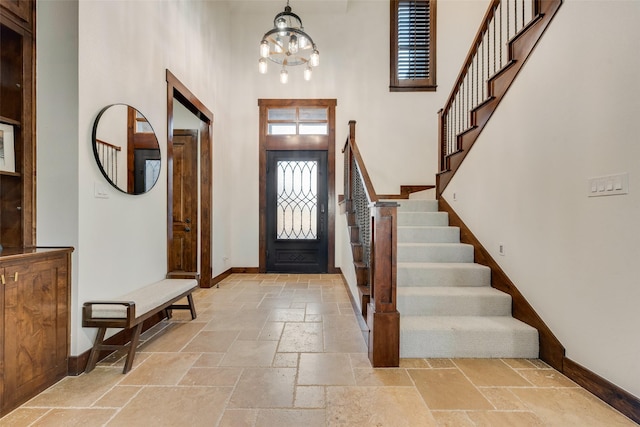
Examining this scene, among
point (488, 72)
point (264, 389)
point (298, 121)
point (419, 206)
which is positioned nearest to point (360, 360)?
point (264, 389)

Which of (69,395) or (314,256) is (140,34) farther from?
(314,256)

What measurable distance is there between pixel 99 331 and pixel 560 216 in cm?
339

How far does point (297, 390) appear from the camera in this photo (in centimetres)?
185

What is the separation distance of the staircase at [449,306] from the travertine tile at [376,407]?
1.67 feet

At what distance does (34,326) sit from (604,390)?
3397 mm

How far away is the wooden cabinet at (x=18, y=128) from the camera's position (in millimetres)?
1958

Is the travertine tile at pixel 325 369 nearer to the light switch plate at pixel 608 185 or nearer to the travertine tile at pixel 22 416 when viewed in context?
the travertine tile at pixel 22 416

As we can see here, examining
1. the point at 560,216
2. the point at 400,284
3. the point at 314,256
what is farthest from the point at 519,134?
the point at 314,256

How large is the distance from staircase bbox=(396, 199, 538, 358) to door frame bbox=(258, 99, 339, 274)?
203 centimetres

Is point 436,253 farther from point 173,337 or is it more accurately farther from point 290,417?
point 173,337

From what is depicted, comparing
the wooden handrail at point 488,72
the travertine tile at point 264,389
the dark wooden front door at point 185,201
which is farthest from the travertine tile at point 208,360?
the wooden handrail at point 488,72

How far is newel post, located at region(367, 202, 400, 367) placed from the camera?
214 cm

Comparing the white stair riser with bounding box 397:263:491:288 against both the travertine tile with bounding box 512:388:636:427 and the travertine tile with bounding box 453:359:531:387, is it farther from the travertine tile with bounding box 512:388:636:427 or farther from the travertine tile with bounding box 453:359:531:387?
the travertine tile with bounding box 512:388:636:427

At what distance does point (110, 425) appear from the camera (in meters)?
1.54
